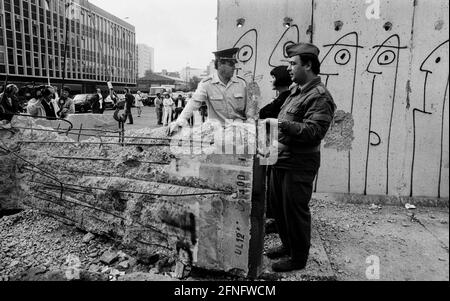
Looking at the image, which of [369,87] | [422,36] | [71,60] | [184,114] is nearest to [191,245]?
[184,114]

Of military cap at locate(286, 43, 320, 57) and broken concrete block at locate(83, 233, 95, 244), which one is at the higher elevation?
military cap at locate(286, 43, 320, 57)

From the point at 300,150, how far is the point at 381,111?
221cm

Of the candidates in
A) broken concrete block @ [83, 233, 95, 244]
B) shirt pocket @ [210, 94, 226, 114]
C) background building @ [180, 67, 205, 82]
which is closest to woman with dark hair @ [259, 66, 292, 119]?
shirt pocket @ [210, 94, 226, 114]

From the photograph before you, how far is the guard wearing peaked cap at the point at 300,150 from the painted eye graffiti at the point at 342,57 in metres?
1.87

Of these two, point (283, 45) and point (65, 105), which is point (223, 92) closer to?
point (283, 45)

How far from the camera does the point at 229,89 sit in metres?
3.23

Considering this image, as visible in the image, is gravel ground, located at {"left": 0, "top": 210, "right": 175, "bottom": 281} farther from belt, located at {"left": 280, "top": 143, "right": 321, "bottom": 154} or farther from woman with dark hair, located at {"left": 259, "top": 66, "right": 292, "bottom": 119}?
woman with dark hair, located at {"left": 259, "top": 66, "right": 292, "bottom": 119}

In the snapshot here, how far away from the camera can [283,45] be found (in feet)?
13.8

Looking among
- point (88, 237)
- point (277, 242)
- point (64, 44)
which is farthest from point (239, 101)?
point (64, 44)

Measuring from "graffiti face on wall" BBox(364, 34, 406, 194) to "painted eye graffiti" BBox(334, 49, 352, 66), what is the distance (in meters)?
0.27

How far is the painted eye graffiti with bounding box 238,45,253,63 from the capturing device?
4.31 m

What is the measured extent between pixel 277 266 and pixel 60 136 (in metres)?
2.62

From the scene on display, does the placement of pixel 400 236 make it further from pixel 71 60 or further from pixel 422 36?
pixel 71 60

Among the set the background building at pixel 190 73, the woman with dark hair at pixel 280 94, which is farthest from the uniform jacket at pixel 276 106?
the background building at pixel 190 73
